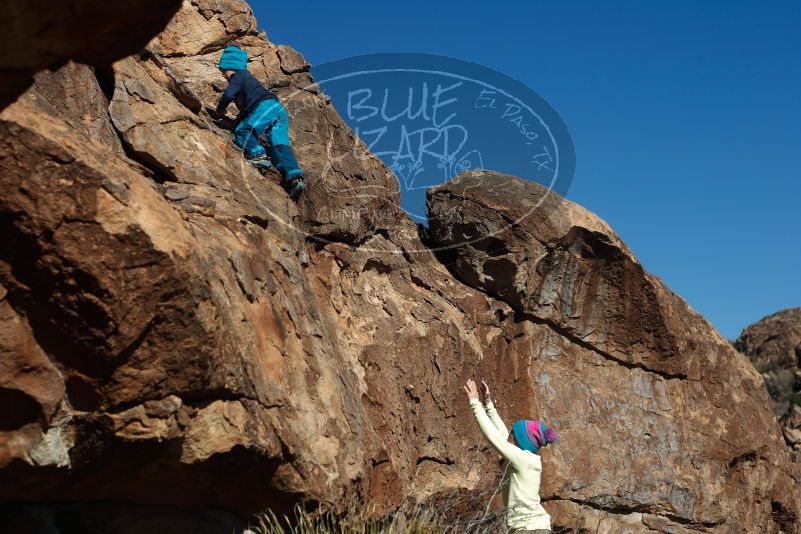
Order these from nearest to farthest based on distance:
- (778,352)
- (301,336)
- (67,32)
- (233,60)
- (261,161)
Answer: (67,32), (301,336), (261,161), (233,60), (778,352)

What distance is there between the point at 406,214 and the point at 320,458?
4.08 metres

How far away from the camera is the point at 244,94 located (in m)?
8.80

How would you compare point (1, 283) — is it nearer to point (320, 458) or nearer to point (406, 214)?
point (320, 458)

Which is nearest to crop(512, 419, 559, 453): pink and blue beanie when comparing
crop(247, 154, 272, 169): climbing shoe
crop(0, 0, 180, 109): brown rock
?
crop(247, 154, 272, 169): climbing shoe

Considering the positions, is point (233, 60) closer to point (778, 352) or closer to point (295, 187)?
point (295, 187)

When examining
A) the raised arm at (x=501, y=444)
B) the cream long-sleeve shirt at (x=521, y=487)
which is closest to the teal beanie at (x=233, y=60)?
the raised arm at (x=501, y=444)

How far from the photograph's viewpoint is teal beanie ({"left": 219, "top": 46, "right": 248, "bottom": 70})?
9.15 m

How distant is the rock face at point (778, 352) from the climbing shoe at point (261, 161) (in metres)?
18.9

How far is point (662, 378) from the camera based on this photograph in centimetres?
1098

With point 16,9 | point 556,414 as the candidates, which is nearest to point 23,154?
point 16,9

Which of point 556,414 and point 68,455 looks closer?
point 68,455

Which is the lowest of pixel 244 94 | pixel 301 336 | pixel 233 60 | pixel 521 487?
pixel 521 487

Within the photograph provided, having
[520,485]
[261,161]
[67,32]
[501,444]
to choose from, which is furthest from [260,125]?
[67,32]

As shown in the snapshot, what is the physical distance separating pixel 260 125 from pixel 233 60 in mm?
955
